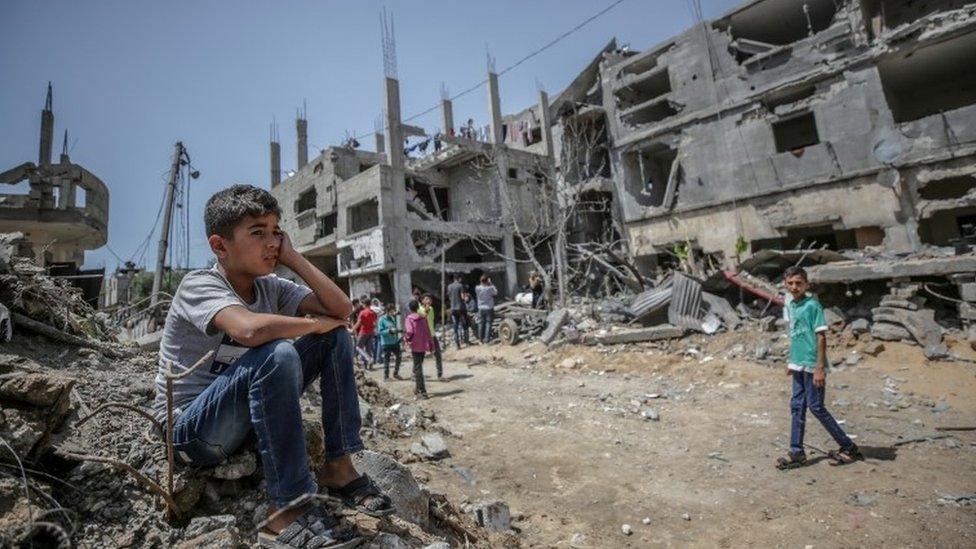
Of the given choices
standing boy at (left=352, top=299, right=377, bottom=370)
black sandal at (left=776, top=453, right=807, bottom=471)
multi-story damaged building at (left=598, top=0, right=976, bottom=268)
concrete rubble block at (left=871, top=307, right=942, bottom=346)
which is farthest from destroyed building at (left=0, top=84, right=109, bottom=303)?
multi-story damaged building at (left=598, top=0, right=976, bottom=268)

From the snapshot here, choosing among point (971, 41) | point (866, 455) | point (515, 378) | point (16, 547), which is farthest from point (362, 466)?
point (971, 41)

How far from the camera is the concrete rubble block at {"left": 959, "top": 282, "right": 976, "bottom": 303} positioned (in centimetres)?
716

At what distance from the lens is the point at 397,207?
682 inches

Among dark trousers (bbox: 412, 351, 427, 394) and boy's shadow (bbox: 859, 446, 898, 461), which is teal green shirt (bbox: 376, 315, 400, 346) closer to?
dark trousers (bbox: 412, 351, 427, 394)

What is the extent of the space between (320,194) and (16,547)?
838 inches

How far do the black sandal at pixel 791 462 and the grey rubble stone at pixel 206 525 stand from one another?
4.39m

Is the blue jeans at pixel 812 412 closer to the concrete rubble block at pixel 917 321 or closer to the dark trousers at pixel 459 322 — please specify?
the concrete rubble block at pixel 917 321

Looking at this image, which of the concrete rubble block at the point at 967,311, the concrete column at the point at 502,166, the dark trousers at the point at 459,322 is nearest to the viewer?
the concrete rubble block at the point at 967,311

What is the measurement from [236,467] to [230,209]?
44.2 inches

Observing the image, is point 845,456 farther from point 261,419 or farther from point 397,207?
point 397,207

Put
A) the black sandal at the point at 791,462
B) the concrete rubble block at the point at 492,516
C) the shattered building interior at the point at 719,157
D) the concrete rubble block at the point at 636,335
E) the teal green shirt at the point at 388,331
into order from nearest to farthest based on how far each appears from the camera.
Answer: the concrete rubble block at the point at 492,516 → the black sandal at the point at 791,462 → the teal green shirt at the point at 388,331 → the concrete rubble block at the point at 636,335 → the shattered building interior at the point at 719,157

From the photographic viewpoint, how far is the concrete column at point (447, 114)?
25.3 meters

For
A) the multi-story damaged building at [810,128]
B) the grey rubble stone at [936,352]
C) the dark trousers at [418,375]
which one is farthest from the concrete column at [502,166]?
the grey rubble stone at [936,352]

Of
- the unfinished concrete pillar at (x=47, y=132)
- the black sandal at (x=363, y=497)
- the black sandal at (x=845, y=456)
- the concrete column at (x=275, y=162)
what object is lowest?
the black sandal at (x=845, y=456)
